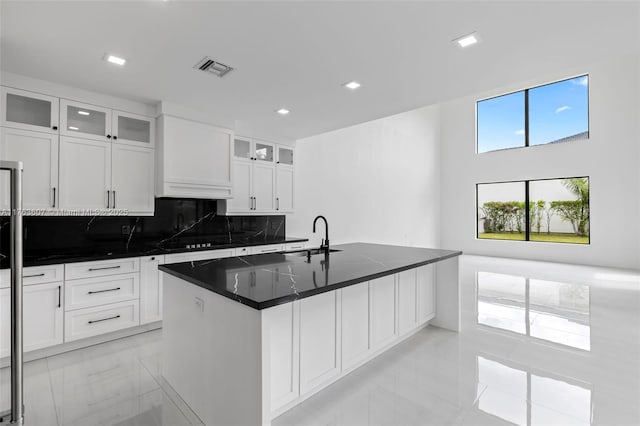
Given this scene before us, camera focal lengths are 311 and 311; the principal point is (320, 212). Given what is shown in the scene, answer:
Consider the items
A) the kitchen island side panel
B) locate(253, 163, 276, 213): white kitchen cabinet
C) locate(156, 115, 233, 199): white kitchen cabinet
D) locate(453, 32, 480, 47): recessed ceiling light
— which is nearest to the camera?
the kitchen island side panel

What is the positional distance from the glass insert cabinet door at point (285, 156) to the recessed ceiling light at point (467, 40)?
3.02 m

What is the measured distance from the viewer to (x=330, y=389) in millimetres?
2133

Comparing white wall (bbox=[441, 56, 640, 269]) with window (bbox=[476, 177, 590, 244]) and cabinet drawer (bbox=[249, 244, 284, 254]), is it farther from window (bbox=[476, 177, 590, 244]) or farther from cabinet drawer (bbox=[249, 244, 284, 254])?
cabinet drawer (bbox=[249, 244, 284, 254])

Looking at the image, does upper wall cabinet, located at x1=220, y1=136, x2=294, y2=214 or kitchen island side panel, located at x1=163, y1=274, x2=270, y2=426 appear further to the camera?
upper wall cabinet, located at x1=220, y1=136, x2=294, y2=214

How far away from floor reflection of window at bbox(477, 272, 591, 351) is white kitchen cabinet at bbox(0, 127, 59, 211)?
457 centimetres

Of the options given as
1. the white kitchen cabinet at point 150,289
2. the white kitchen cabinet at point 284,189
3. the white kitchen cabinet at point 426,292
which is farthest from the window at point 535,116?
the white kitchen cabinet at point 150,289

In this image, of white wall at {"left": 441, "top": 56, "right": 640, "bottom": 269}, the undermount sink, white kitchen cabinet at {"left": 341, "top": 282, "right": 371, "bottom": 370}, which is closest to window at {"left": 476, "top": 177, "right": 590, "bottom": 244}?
white wall at {"left": 441, "top": 56, "right": 640, "bottom": 269}

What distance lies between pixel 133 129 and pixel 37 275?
5.60 feet

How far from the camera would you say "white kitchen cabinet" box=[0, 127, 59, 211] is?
2.65 meters

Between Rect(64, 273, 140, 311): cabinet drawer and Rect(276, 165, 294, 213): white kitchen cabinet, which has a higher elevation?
Rect(276, 165, 294, 213): white kitchen cabinet

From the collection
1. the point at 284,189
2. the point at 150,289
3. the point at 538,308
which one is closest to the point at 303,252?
the point at 150,289

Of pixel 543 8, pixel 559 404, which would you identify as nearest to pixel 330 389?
pixel 559 404

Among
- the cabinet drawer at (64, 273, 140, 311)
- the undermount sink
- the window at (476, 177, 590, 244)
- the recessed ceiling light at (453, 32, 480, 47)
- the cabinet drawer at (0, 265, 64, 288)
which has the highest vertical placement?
the recessed ceiling light at (453, 32, 480, 47)

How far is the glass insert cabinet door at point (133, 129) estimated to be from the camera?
3295 mm
